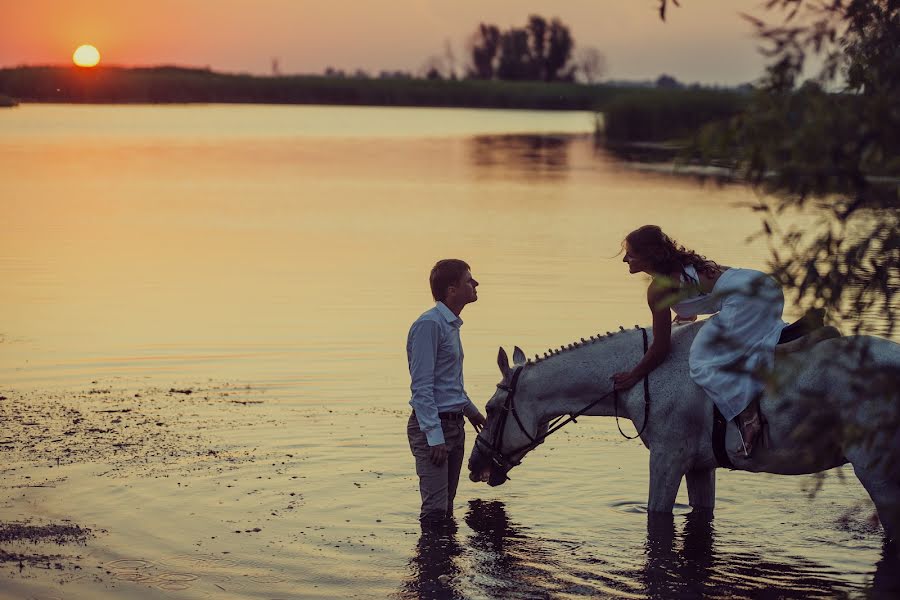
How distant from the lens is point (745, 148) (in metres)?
4.81

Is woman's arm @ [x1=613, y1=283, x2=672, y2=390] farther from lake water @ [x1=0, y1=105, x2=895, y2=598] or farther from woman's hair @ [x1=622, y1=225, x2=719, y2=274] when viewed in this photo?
lake water @ [x1=0, y1=105, x2=895, y2=598]

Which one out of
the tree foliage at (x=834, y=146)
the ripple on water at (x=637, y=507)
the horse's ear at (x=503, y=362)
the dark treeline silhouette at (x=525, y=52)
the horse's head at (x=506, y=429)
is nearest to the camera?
the tree foliage at (x=834, y=146)

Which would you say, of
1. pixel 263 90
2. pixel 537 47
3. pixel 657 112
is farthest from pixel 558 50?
pixel 657 112

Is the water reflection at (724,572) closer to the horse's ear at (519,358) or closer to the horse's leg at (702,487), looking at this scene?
the horse's leg at (702,487)

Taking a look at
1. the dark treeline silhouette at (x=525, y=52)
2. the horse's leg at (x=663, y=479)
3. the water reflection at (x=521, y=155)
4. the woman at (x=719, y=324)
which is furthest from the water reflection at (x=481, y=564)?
the dark treeline silhouette at (x=525, y=52)

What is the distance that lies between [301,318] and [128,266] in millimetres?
5361

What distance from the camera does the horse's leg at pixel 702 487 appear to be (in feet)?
27.8

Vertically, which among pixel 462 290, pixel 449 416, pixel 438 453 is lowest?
pixel 438 453

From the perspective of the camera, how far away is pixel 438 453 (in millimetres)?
7750

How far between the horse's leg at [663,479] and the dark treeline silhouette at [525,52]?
138402 millimetres

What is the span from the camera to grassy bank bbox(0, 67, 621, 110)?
95688 millimetres

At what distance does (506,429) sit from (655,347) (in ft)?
3.83

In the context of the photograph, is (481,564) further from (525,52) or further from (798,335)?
(525,52)

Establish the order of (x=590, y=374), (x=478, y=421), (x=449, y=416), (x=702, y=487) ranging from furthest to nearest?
(x=702, y=487) < (x=478, y=421) < (x=590, y=374) < (x=449, y=416)
